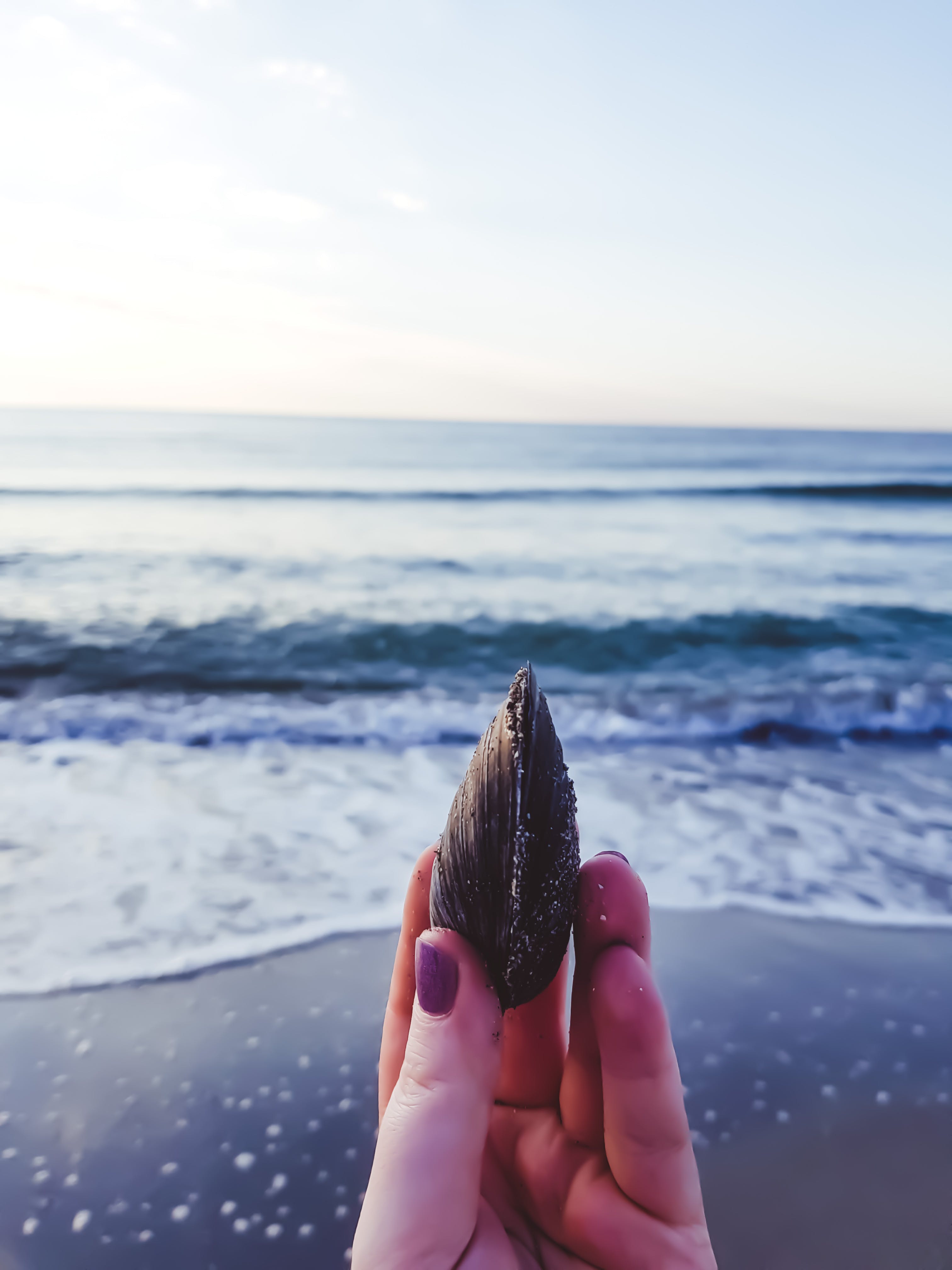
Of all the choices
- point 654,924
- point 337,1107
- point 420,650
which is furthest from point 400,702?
point 337,1107

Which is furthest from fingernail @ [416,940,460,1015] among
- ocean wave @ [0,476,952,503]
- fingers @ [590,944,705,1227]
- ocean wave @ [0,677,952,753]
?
ocean wave @ [0,476,952,503]

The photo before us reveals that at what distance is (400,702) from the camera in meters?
6.51

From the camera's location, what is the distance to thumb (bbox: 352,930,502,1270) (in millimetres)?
1132

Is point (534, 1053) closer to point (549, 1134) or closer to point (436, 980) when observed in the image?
point (549, 1134)

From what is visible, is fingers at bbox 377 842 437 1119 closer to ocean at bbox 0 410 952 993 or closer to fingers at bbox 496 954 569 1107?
fingers at bbox 496 954 569 1107

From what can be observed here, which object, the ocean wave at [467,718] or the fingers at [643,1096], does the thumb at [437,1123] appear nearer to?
the fingers at [643,1096]

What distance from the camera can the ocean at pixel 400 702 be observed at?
3490 mm

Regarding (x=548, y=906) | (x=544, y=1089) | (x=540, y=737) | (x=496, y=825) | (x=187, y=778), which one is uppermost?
(x=540, y=737)

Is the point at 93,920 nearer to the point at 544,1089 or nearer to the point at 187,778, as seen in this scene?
the point at 187,778

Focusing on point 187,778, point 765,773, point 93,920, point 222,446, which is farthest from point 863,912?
point 222,446

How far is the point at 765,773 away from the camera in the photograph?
16.3 feet

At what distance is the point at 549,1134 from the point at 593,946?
41 centimetres

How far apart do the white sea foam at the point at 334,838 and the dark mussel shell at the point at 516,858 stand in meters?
1.96

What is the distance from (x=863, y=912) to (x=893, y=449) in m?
47.1
